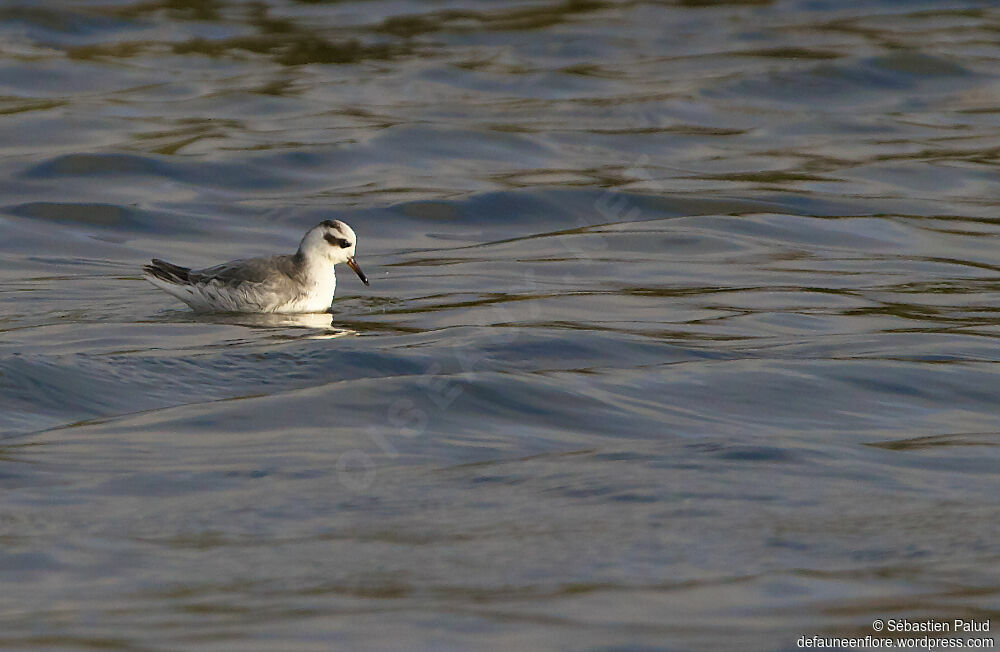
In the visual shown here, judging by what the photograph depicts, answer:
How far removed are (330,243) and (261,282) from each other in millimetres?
707

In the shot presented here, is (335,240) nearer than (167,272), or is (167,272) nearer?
(167,272)

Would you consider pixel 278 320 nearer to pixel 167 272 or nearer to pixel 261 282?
pixel 261 282

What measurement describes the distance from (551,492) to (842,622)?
2.00 metres

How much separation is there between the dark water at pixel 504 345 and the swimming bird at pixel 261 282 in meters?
0.26

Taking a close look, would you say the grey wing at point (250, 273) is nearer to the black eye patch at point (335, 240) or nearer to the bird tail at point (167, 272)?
the bird tail at point (167, 272)

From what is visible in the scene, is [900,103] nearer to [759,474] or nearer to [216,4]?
[216,4]

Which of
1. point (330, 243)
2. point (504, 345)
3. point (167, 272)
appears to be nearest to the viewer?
point (504, 345)

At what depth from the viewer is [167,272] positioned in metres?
12.3

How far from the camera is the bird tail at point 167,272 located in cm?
1224

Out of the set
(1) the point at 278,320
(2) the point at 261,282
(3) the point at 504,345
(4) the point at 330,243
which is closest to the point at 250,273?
(2) the point at 261,282

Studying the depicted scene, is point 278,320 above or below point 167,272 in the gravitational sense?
below

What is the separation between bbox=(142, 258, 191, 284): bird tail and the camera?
12.2 m

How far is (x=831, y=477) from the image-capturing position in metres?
7.76

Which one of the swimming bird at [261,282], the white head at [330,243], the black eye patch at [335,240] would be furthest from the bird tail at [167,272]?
the black eye patch at [335,240]
